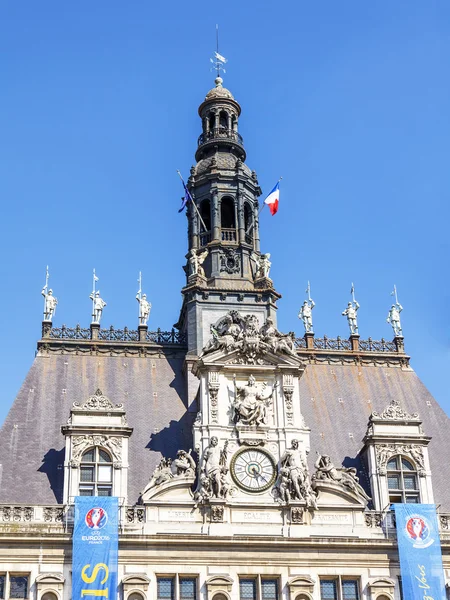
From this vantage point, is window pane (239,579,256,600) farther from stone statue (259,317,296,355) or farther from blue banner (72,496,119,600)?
stone statue (259,317,296,355)

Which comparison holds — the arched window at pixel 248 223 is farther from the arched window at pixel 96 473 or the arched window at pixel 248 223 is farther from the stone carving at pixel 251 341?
the arched window at pixel 96 473

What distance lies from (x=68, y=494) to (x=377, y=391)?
19.4 meters

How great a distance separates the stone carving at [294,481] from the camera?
2052 inches

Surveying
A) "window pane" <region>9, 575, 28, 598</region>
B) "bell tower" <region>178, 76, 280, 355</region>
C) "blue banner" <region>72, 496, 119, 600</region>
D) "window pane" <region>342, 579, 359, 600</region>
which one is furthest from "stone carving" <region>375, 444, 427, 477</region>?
"window pane" <region>9, 575, 28, 598</region>

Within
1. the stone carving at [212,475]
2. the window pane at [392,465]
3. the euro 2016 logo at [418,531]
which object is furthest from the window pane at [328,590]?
the window pane at [392,465]

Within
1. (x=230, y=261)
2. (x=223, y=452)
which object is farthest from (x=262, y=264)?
(x=223, y=452)

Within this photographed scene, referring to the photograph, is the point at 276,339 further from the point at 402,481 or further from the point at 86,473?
the point at 86,473

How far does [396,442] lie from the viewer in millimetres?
55188

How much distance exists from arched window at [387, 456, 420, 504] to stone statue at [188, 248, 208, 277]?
16.0 meters

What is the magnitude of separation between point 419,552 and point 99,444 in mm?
16293

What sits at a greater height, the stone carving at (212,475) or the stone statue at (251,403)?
the stone statue at (251,403)

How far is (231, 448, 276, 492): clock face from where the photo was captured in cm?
5259

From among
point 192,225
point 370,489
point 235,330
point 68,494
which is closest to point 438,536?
point 370,489

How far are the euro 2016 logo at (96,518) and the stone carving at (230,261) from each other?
18.3 m
